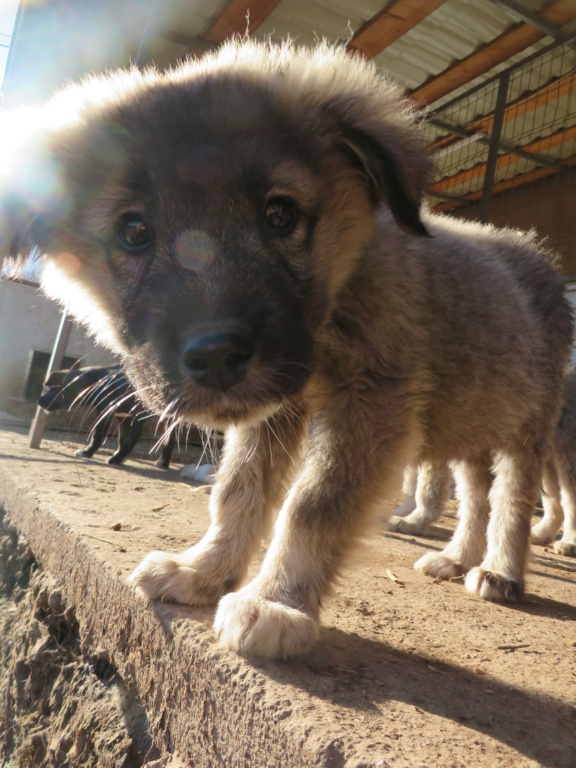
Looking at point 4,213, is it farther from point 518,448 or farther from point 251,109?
point 518,448

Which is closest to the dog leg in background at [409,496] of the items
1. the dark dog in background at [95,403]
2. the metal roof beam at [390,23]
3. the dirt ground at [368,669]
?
the dirt ground at [368,669]

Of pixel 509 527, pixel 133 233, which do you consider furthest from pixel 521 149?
pixel 133 233

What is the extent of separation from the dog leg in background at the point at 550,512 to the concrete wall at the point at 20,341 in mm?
5614

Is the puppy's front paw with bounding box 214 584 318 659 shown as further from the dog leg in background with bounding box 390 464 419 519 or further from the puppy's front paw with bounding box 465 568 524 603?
the dog leg in background with bounding box 390 464 419 519

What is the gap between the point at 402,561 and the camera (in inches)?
120

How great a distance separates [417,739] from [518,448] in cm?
190

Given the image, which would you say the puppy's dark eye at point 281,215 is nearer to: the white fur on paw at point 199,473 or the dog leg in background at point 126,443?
the white fur on paw at point 199,473

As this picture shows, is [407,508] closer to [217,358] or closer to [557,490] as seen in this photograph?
[557,490]

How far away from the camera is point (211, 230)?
A: 171cm

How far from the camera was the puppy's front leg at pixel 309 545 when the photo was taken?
5.05 ft

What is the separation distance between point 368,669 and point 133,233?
4.30 ft

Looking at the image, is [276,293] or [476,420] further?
[476,420]

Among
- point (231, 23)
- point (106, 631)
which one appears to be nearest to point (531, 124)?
point (231, 23)

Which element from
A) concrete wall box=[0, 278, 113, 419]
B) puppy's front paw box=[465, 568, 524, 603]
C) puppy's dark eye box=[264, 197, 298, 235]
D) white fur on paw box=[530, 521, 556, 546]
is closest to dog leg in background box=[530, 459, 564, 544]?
white fur on paw box=[530, 521, 556, 546]
